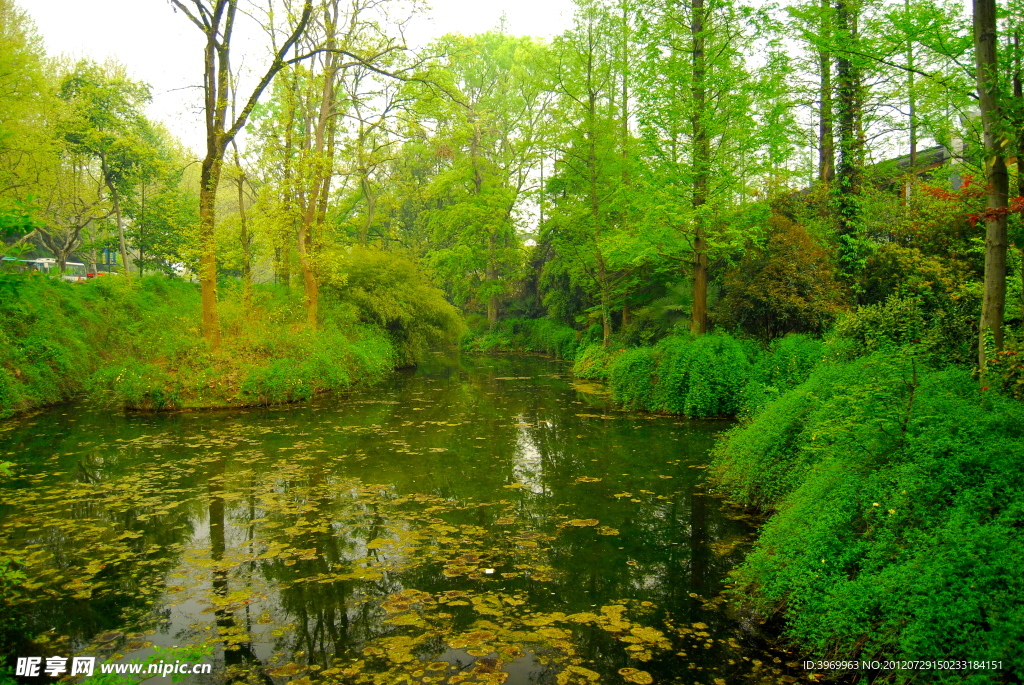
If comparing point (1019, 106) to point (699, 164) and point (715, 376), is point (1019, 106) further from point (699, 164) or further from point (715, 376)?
point (699, 164)

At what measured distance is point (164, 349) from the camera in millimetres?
14969

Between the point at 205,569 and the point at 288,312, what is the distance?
1514cm

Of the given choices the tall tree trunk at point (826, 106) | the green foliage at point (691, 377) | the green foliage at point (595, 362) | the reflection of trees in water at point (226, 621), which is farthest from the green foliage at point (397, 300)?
the reflection of trees in water at point (226, 621)

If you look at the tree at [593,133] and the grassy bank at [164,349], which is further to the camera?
the tree at [593,133]

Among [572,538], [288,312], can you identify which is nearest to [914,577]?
[572,538]

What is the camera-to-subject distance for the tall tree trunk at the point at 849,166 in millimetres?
11203

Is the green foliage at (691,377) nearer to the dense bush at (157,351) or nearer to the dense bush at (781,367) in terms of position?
the dense bush at (781,367)

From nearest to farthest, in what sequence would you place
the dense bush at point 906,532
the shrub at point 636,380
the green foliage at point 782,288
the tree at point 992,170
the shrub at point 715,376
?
the dense bush at point 906,532
the tree at point 992,170
the green foliage at point 782,288
the shrub at point 715,376
the shrub at point 636,380

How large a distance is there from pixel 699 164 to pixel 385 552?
Result: 11.4 meters

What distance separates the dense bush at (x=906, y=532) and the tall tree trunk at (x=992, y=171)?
71 centimetres

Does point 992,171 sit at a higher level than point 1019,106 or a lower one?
lower

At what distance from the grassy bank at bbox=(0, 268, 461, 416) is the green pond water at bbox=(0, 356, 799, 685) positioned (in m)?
2.25

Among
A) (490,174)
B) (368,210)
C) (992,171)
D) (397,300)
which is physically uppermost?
(490,174)

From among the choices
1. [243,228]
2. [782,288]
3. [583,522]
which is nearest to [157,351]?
[243,228]
